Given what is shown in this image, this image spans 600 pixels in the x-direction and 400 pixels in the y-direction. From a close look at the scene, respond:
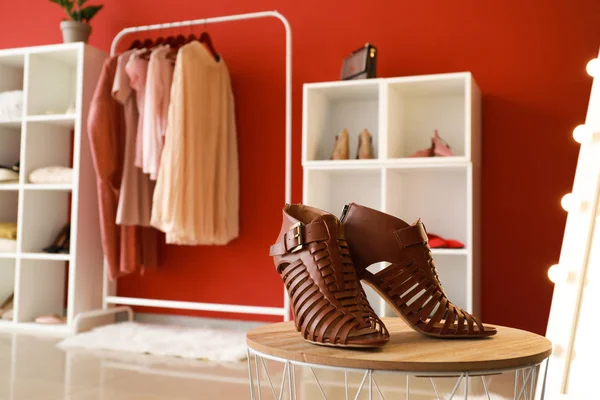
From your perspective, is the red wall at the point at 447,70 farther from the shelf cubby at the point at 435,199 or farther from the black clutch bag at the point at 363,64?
the black clutch bag at the point at 363,64

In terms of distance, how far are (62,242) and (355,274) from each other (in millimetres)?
3195

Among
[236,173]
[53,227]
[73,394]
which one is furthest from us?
[53,227]

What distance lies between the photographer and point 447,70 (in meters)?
3.41

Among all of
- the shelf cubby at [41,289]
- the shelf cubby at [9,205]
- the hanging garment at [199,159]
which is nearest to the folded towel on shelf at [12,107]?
the shelf cubby at [9,205]

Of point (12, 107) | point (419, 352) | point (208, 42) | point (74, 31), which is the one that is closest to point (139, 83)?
point (208, 42)

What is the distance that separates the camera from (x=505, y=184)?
328cm

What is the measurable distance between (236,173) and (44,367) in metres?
1.45

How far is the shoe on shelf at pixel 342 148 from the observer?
323 cm

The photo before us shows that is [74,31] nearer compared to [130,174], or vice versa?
[130,174]

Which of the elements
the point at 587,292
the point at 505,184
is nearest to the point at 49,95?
the point at 505,184

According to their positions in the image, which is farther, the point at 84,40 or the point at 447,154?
the point at 84,40

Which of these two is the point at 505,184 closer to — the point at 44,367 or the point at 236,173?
the point at 236,173

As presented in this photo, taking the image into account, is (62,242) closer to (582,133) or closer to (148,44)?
(148,44)

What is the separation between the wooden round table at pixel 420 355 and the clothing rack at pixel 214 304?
2280 millimetres
